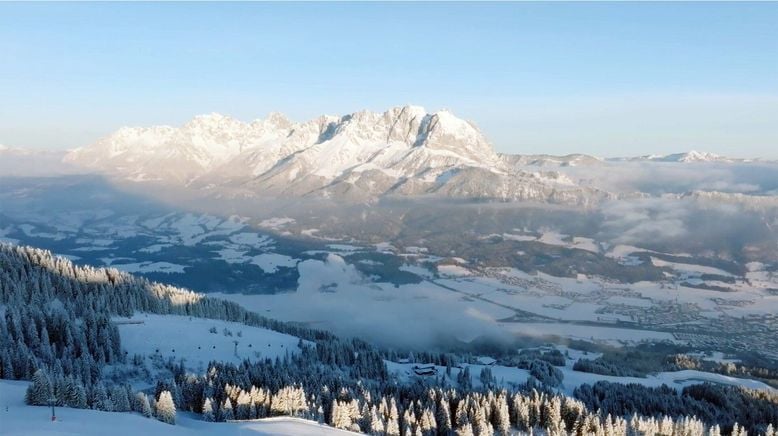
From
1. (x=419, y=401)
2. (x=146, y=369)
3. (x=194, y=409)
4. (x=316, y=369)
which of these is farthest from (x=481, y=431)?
(x=146, y=369)

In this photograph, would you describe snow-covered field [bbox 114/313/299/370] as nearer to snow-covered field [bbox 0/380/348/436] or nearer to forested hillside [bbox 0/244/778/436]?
forested hillside [bbox 0/244/778/436]

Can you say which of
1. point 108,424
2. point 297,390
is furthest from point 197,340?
point 108,424

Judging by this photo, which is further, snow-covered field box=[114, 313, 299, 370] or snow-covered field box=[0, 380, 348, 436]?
snow-covered field box=[114, 313, 299, 370]

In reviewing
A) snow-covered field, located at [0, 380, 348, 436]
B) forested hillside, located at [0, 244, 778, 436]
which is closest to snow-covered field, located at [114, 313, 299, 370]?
forested hillside, located at [0, 244, 778, 436]

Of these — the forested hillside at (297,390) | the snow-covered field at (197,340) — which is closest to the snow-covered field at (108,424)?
the forested hillside at (297,390)

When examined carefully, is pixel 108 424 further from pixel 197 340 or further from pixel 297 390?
pixel 197 340

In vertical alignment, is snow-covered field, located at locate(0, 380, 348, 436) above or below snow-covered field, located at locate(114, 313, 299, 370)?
above

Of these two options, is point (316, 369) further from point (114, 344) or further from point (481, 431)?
point (481, 431)
